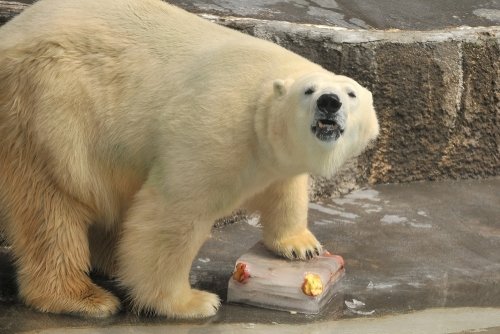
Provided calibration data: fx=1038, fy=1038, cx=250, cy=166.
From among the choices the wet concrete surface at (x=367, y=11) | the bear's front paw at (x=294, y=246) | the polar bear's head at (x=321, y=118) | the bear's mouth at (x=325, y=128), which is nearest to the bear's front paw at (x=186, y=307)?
the bear's front paw at (x=294, y=246)

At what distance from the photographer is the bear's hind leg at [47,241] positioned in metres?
3.98

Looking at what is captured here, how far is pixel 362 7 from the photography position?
20.1 ft

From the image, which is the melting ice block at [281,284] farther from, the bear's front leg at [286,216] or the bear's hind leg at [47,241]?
the bear's hind leg at [47,241]

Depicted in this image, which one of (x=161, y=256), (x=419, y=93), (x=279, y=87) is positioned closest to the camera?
(x=279, y=87)

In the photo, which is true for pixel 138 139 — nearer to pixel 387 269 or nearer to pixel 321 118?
pixel 321 118

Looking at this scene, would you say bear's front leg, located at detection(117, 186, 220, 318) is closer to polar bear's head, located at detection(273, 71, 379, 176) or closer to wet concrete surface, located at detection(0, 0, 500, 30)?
polar bear's head, located at detection(273, 71, 379, 176)

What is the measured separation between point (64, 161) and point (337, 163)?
1.04m

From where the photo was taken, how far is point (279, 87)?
3.76m

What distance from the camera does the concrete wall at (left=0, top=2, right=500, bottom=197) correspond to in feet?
17.2

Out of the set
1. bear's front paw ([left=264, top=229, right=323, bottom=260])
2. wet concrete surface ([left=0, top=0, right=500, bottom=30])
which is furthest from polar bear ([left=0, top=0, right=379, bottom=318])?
wet concrete surface ([left=0, top=0, right=500, bottom=30])

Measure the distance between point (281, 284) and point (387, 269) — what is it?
2.06 ft

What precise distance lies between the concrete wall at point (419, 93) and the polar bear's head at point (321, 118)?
1407 mm

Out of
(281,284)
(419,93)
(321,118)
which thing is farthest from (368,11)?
(321,118)

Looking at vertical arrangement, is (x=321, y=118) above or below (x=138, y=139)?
above
